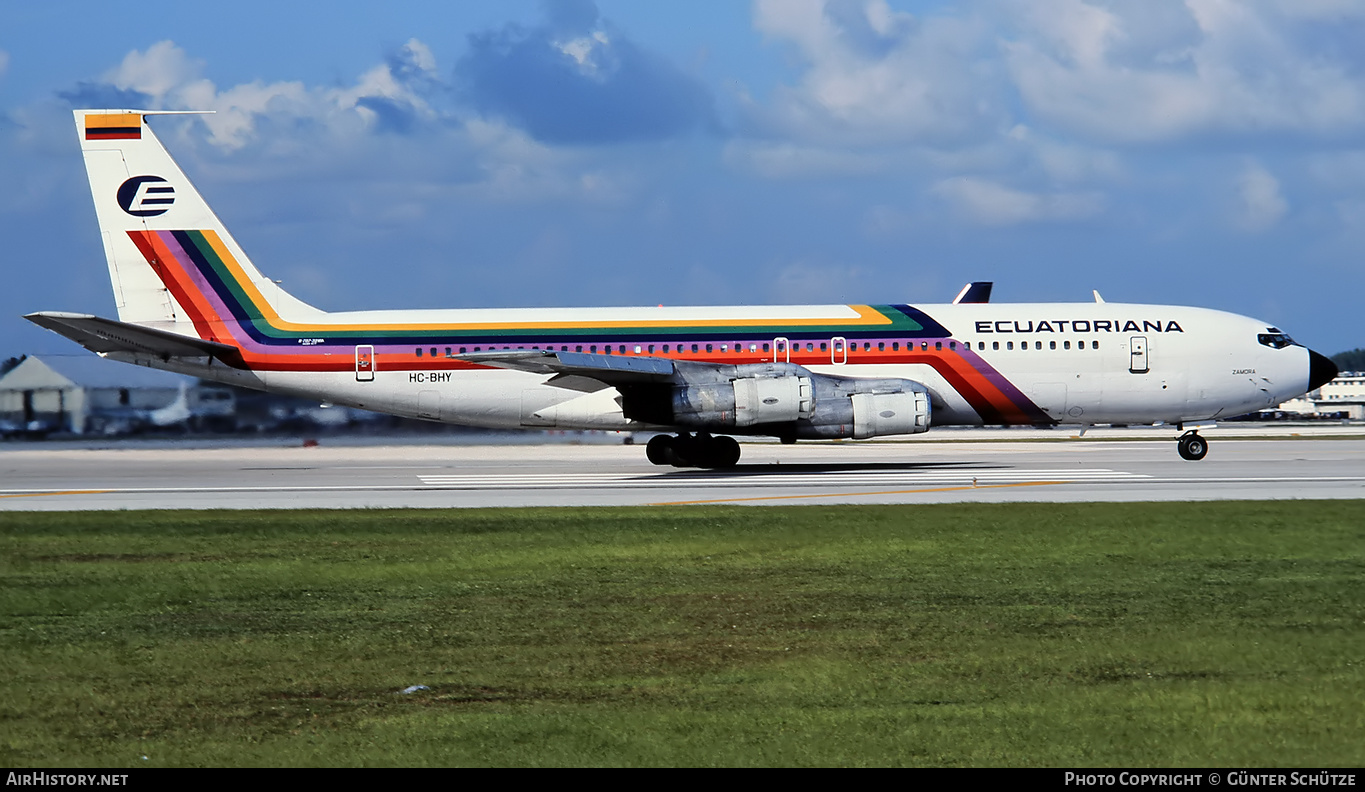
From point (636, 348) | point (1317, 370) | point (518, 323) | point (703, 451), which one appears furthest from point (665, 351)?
point (1317, 370)

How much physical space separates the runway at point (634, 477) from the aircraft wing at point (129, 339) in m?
3.04

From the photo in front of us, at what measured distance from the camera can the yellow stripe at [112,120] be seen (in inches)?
1291

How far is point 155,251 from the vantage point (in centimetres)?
3303

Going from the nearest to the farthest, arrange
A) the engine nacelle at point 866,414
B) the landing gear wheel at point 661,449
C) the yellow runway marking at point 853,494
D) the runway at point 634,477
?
the yellow runway marking at point 853,494 < the runway at point 634,477 < the engine nacelle at point 866,414 < the landing gear wheel at point 661,449

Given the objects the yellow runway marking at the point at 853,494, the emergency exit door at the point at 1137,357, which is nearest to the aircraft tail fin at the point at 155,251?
the yellow runway marking at the point at 853,494

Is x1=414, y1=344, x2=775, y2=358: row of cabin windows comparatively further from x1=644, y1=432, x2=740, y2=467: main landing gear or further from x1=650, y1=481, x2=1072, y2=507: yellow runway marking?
x1=650, y1=481, x2=1072, y2=507: yellow runway marking

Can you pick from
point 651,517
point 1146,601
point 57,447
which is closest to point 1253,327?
point 651,517

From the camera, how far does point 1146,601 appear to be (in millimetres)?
11445

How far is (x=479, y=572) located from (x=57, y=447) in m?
31.6

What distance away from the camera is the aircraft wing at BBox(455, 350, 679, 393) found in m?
28.9

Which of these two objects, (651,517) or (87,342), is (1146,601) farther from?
(87,342)

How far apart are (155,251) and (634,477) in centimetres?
Result: 1380

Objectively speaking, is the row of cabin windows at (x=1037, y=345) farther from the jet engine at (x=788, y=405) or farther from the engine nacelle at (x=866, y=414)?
the engine nacelle at (x=866, y=414)

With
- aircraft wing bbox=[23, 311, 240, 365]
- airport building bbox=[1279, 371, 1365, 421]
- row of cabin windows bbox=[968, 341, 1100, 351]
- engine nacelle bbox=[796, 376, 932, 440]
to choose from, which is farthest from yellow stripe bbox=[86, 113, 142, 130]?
airport building bbox=[1279, 371, 1365, 421]
